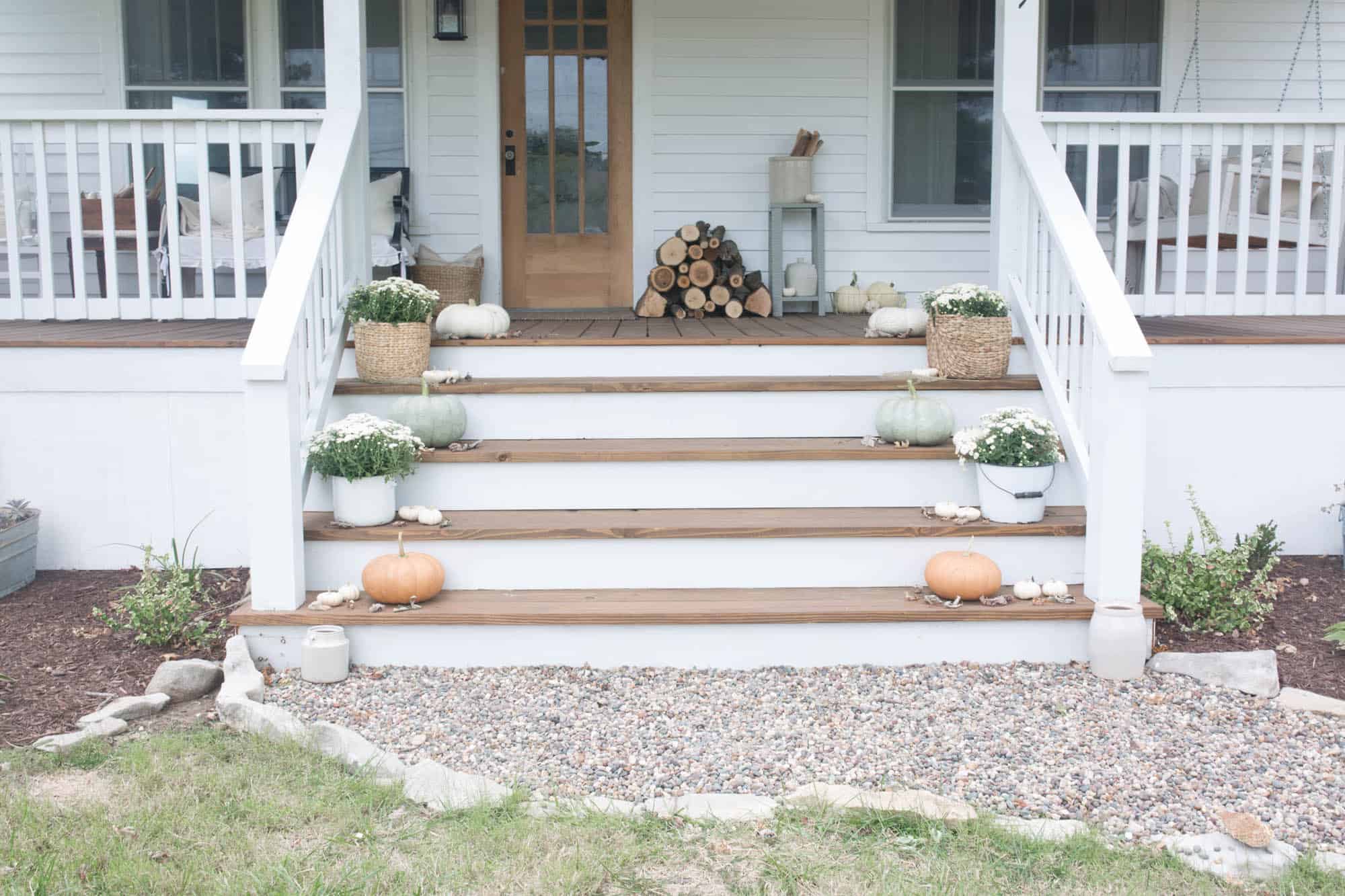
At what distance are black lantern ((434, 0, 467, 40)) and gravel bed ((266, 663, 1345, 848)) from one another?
4022 mm

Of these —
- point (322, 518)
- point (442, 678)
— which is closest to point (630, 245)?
point (322, 518)

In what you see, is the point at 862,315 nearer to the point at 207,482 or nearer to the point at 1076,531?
the point at 1076,531

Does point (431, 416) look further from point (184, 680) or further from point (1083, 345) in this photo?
point (1083, 345)

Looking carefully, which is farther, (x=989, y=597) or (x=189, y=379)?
(x=189, y=379)

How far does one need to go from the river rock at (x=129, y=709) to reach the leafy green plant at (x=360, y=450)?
0.83 metres

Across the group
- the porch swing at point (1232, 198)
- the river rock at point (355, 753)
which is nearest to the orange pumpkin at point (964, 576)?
the river rock at point (355, 753)

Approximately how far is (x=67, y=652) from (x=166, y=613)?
30 cm

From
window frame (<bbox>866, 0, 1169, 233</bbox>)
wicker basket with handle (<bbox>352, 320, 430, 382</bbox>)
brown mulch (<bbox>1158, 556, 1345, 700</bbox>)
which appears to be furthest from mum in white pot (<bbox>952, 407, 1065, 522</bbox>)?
window frame (<bbox>866, 0, 1169, 233</bbox>)

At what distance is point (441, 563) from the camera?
377cm

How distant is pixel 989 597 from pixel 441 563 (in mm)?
1622

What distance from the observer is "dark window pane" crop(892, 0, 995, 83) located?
6.70m

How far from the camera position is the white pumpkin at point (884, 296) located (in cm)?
643

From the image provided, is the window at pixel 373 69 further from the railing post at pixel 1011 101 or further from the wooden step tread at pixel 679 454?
the railing post at pixel 1011 101

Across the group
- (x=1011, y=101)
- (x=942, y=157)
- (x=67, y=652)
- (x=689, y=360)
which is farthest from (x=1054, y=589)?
(x=942, y=157)
